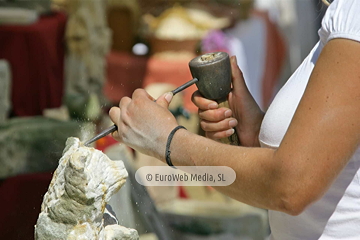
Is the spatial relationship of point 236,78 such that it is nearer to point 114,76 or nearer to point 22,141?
point 22,141

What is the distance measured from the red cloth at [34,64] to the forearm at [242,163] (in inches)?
68.8

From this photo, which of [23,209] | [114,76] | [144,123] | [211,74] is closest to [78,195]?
[144,123]

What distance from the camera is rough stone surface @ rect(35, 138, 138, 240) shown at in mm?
729

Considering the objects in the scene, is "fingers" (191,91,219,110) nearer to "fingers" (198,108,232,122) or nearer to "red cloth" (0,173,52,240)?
"fingers" (198,108,232,122)

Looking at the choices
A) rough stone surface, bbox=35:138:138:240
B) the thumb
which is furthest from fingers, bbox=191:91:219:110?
rough stone surface, bbox=35:138:138:240

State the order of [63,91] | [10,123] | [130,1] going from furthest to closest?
[130,1] → [63,91] → [10,123]

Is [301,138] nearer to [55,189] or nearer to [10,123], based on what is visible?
[55,189]

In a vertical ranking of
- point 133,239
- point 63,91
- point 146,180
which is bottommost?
point 63,91

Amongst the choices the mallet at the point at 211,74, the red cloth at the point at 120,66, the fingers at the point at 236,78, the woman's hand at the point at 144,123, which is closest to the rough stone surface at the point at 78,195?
the woman's hand at the point at 144,123

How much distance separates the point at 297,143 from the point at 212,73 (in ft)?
1.09

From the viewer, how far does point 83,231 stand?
2.48 feet

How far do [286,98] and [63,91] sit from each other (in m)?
2.09

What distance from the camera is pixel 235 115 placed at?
1.10 meters

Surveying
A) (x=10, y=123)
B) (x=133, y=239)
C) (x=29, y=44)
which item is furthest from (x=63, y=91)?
(x=133, y=239)
